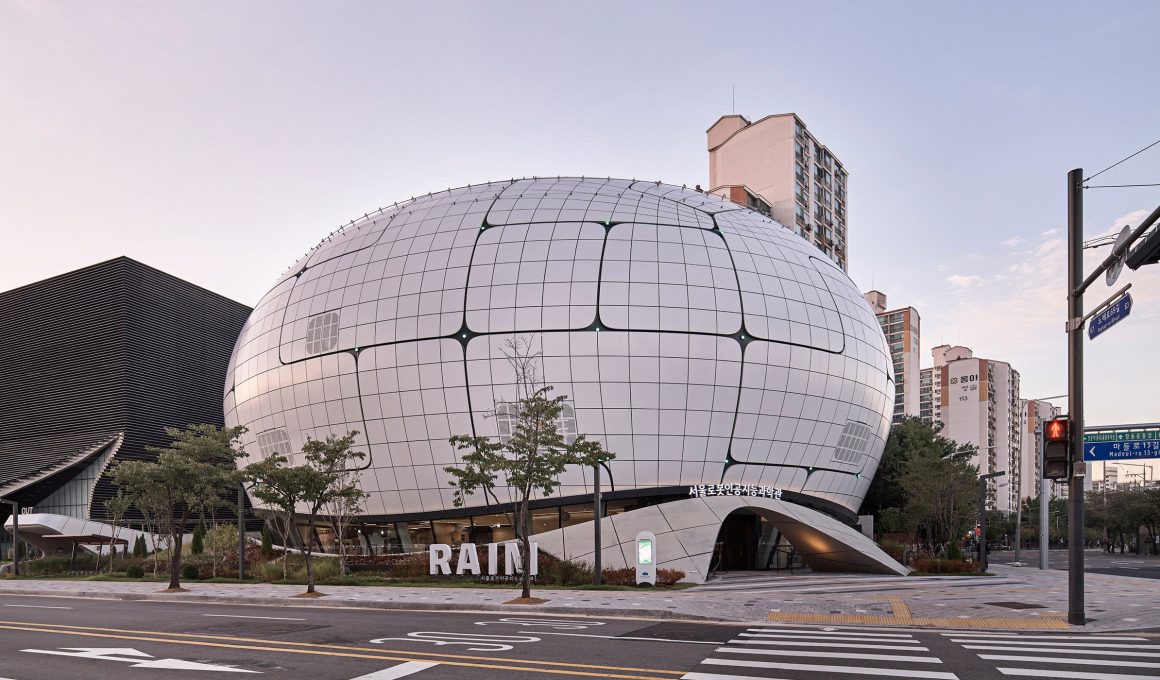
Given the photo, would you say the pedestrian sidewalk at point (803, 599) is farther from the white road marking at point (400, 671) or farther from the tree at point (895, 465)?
the tree at point (895, 465)

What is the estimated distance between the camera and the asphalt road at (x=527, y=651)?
1123 cm

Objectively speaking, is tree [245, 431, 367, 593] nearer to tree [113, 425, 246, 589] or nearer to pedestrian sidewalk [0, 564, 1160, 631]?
tree [113, 425, 246, 589]

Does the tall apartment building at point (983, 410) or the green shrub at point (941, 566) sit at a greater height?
the tall apartment building at point (983, 410)

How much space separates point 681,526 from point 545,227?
15938mm

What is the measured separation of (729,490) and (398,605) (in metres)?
18.7

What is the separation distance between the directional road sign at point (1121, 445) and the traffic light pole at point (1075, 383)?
1.14 meters

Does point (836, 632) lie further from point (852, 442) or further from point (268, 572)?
point (852, 442)

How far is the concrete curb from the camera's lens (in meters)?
19.3

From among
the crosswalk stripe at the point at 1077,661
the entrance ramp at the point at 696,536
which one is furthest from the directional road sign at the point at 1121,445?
the entrance ramp at the point at 696,536

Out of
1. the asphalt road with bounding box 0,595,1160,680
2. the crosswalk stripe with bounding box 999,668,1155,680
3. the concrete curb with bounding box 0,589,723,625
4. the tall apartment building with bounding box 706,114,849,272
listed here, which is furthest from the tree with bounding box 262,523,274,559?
the tall apartment building with bounding box 706,114,849,272

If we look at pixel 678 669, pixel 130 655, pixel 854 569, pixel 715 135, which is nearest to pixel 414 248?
pixel 854 569

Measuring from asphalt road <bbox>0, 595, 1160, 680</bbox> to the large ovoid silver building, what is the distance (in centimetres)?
1620

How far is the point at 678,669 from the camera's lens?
11492mm

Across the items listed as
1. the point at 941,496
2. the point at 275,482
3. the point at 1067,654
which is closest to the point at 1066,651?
the point at 1067,654
